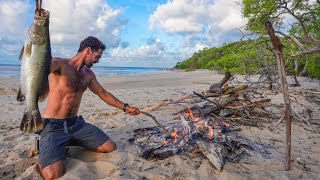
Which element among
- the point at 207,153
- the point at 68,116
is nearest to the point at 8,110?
the point at 68,116

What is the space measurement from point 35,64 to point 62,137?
5.81 feet

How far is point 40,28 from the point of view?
270cm

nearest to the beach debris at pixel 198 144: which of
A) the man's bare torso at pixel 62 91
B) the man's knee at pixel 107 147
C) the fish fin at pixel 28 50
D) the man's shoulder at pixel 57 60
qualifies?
the man's knee at pixel 107 147

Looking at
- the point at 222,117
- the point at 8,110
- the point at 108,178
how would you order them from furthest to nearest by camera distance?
the point at 8,110 < the point at 222,117 < the point at 108,178

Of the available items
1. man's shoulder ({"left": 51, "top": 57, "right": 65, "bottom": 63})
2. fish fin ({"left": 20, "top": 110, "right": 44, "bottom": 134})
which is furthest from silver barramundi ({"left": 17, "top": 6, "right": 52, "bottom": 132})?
man's shoulder ({"left": 51, "top": 57, "right": 65, "bottom": 63})

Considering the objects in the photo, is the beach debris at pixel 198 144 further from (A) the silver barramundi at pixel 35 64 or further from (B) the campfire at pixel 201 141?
(A) the silver barramundi at pixel 35 64

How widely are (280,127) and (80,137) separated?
437 centimetres

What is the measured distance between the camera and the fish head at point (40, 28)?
8.67 feet

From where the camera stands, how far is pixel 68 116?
15.2 ft

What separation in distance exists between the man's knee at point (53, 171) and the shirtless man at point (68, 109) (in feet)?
0.33

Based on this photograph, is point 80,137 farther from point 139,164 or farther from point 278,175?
point 278,175

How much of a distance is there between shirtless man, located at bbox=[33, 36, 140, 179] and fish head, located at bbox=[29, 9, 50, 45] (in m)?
1.50

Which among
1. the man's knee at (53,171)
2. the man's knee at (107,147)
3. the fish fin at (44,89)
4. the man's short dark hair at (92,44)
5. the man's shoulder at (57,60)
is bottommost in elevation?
the man's knee at (53,171)

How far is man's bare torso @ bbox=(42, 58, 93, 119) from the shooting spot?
14.6 feet
